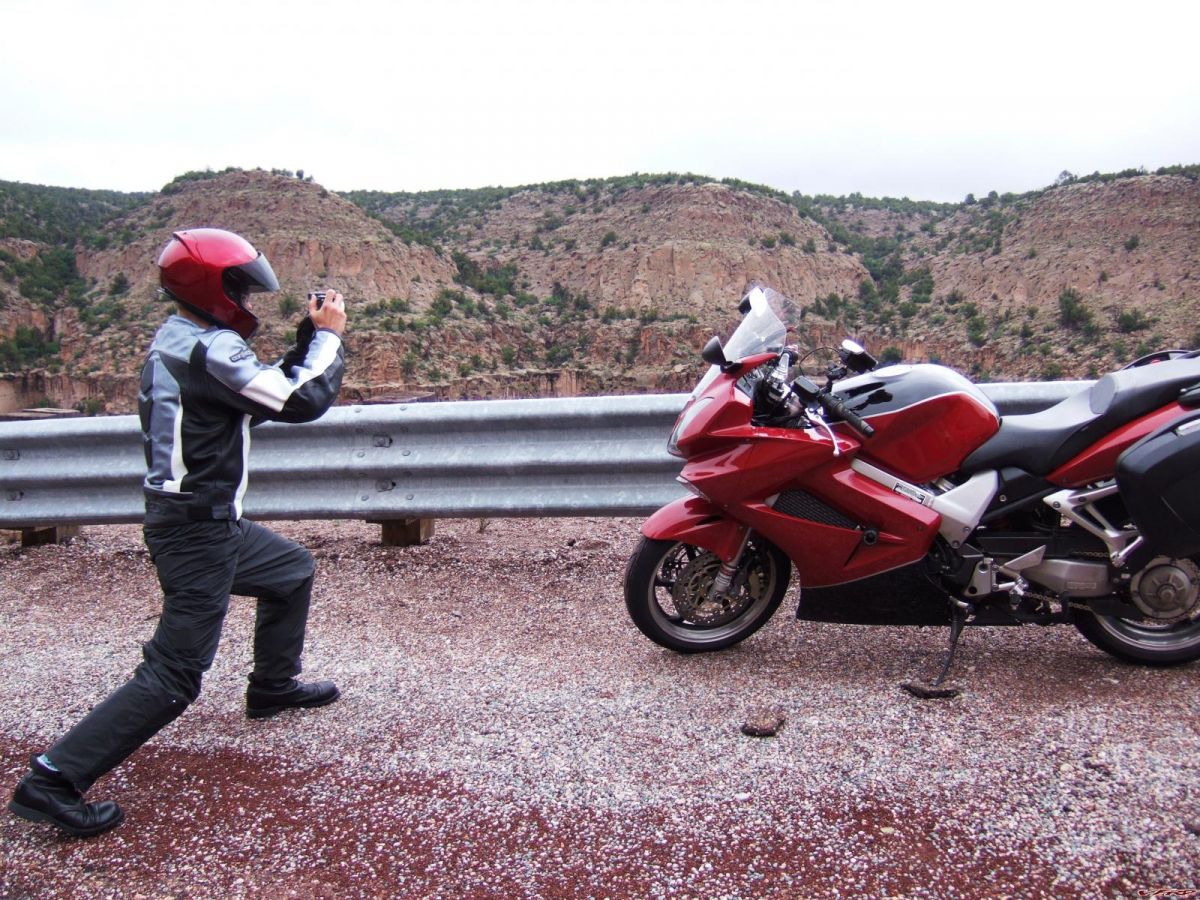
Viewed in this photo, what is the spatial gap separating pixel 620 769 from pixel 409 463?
8.64 feet

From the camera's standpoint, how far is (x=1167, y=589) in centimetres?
317

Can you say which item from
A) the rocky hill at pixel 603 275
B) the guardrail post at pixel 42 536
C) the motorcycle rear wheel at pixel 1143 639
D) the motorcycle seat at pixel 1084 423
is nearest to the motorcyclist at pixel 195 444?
the motorcycle seat at pixel 1084 423

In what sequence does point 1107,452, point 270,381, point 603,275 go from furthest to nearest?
point 603,275
point 1107,452
point 270,381

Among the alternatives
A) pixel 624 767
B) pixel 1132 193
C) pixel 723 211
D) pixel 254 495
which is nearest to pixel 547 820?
pixel 624 767

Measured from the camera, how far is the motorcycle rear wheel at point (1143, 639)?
10.6 ft

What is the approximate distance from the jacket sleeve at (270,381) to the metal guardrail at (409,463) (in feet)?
6.53

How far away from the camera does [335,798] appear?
2664 millimetres

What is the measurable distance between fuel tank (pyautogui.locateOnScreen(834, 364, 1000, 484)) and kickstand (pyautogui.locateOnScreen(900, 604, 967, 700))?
1.81 feet

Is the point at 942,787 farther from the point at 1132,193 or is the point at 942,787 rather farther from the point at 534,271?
the point at 534,271

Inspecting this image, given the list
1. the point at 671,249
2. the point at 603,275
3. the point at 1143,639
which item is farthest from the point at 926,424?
the point at 671,249

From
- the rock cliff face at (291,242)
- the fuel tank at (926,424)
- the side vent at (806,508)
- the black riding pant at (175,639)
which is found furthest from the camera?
the rock cliff face at (291,242)

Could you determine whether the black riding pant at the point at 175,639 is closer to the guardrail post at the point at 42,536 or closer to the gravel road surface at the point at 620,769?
the gravel road surface at the point at 620,769

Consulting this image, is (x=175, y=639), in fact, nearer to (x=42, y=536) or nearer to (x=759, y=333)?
(x=759, y=333)

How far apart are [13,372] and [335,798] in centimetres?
4090
